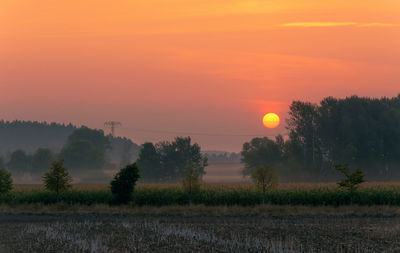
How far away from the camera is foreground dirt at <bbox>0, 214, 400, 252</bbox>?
98.3ft

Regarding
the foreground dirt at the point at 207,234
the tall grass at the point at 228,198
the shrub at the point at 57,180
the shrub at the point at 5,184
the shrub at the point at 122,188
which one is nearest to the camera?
the foreground dirt at the point at 207,234

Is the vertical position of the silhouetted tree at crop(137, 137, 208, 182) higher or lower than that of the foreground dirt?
higher

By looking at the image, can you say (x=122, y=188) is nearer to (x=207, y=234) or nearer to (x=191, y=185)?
(x=191, y=185)

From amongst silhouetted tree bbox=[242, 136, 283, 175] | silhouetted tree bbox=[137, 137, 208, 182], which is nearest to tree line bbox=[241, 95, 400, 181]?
silhouetted tree bbox=[242, 136, 283, 175]

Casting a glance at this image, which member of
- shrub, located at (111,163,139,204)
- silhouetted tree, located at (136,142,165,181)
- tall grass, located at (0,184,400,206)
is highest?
silhouetted tree, located at (136,142,165,181)

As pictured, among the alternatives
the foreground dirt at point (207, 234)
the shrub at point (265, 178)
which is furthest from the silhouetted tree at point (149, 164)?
the foreground dirt at point (207, 234)

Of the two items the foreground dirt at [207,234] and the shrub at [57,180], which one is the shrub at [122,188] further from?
the foreground dirt at [207,234]

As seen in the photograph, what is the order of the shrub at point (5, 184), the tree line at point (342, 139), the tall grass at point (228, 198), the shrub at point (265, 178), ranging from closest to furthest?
1. the tall grass at point (228, 198)
2. the shrub at point (265, 178)
3. the shrub at point (5, 184)
4. the tree line at point (342, 139)

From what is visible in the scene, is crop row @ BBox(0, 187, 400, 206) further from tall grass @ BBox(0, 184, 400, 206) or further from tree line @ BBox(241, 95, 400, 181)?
tree line @ BBox(241, 95, 400, 181)

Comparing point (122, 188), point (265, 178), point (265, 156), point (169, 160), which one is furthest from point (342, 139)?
point (122, 188)

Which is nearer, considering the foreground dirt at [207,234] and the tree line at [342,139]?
the foreground dirt at [207,234]

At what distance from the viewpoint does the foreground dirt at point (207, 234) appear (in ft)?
98.3

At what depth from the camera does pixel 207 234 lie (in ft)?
114

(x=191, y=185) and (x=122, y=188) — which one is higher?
(x=191, y=185)
